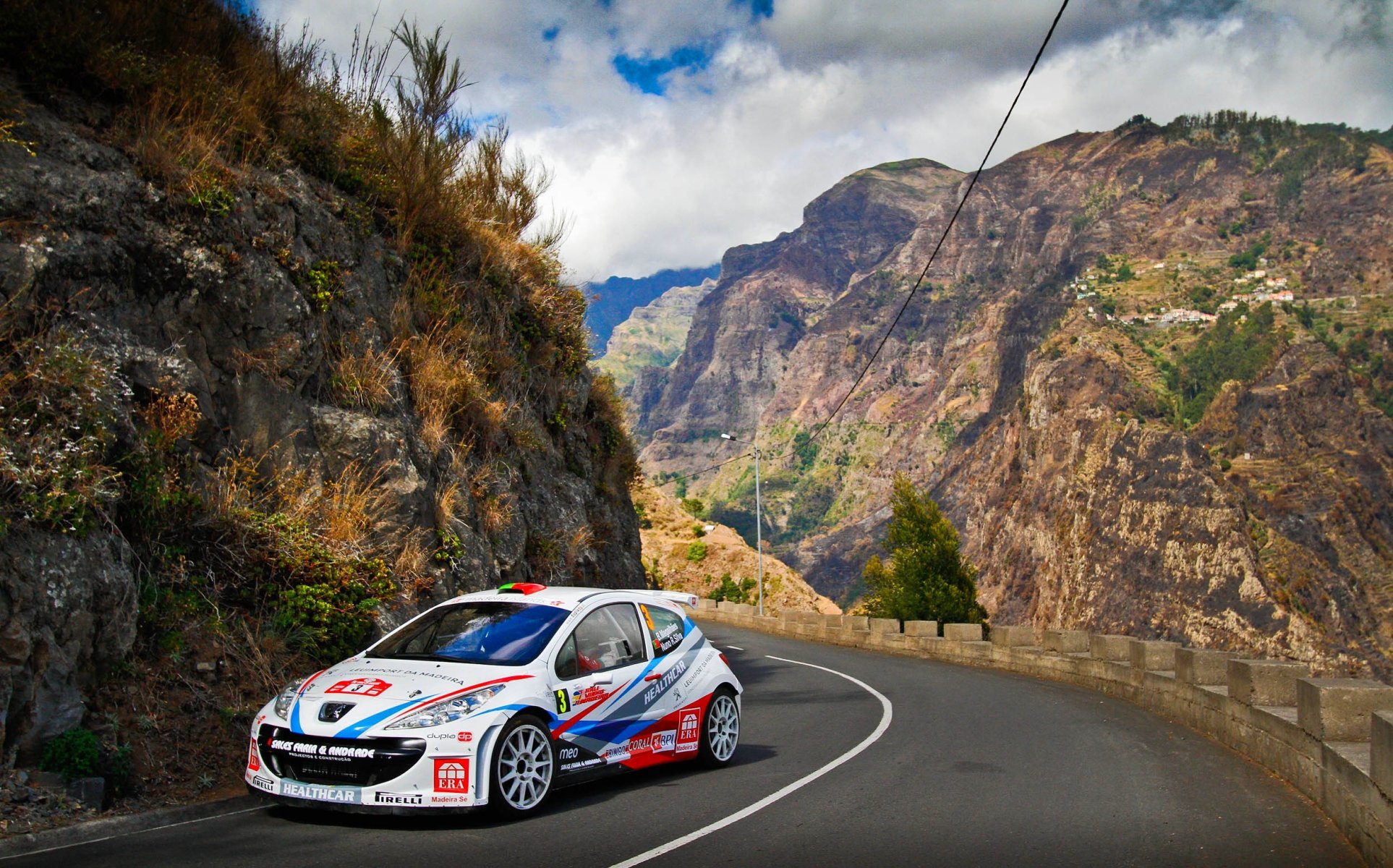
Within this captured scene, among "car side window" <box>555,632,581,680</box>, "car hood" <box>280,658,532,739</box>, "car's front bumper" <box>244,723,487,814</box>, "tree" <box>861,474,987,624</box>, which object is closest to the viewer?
"car's front bumper" <box>244,723,487,814</box>

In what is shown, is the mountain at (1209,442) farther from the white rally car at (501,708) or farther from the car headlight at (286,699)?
the car headlight at (286,699)

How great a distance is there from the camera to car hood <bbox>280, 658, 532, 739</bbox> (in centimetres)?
650

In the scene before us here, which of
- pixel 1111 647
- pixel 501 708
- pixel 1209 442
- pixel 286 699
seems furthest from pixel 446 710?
pixel 1209 442

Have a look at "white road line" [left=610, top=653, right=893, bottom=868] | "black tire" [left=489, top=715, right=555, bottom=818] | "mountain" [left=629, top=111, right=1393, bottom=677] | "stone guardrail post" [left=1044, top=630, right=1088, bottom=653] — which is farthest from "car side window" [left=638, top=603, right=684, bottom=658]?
"mountain" [left=629, top=111, right=1393, bottom=677]

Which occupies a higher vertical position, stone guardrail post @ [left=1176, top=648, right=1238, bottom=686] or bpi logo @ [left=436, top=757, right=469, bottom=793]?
stone guardrail post @ [left=1176, top=648, right=1238, bottom=686]

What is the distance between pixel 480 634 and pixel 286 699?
139 cm

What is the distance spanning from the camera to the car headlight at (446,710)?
6.45 metres

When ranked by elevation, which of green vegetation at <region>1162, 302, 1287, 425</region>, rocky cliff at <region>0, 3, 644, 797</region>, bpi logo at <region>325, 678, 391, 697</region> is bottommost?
bpi logo at <region>325, 678, 391, 697</region>

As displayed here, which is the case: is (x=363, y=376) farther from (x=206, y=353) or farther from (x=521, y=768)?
(x=521, y=768)

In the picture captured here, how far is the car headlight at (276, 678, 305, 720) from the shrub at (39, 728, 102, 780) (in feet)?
3.86

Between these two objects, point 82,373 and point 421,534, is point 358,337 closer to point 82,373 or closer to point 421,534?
point 421,534

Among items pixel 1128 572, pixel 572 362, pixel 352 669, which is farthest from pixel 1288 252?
pixel 352 669

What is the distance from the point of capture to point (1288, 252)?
180m

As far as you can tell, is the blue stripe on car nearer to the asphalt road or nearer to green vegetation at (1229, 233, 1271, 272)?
the asphalt road
